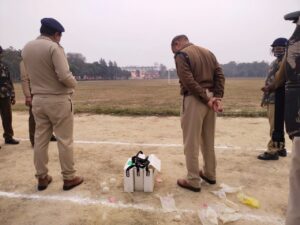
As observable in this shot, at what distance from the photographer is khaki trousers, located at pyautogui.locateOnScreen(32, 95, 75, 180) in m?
3.80

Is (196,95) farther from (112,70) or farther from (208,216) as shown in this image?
(112,70)

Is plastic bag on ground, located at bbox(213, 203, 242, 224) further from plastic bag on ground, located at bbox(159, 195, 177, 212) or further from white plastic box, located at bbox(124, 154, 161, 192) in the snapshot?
white plastic box, located at bbox(124, 154, 161, 192)

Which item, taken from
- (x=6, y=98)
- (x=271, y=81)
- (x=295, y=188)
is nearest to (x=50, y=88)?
(x=295, y=188)

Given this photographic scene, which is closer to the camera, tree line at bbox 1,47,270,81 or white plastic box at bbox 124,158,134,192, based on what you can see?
white plastic box at bbox 124,158,134,192

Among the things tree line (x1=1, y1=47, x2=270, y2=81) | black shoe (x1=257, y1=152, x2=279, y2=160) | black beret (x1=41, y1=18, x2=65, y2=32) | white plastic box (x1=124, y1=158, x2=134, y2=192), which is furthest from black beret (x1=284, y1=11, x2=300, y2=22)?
tree line (x1=1, y1=47, x2=270, y2=81)

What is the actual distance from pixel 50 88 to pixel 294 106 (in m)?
2.95

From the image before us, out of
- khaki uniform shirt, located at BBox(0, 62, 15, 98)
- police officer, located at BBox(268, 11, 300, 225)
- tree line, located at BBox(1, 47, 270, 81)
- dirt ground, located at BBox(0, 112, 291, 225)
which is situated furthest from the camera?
tree line, located at BBox(1, 47, 270, 81)

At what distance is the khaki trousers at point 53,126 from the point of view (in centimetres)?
380

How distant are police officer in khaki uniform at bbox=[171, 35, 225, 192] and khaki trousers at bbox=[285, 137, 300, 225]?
166 cm

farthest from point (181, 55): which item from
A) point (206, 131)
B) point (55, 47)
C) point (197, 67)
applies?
point (55, 47)

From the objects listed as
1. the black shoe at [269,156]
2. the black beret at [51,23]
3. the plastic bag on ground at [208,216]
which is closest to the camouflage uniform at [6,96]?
the black beret at [51,23]

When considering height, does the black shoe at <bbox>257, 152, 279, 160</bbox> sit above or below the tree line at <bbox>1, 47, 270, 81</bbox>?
below

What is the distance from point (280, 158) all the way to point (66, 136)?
3933 millimetres

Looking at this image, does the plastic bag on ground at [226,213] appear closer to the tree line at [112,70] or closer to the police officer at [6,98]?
the police officer at [6,98]
